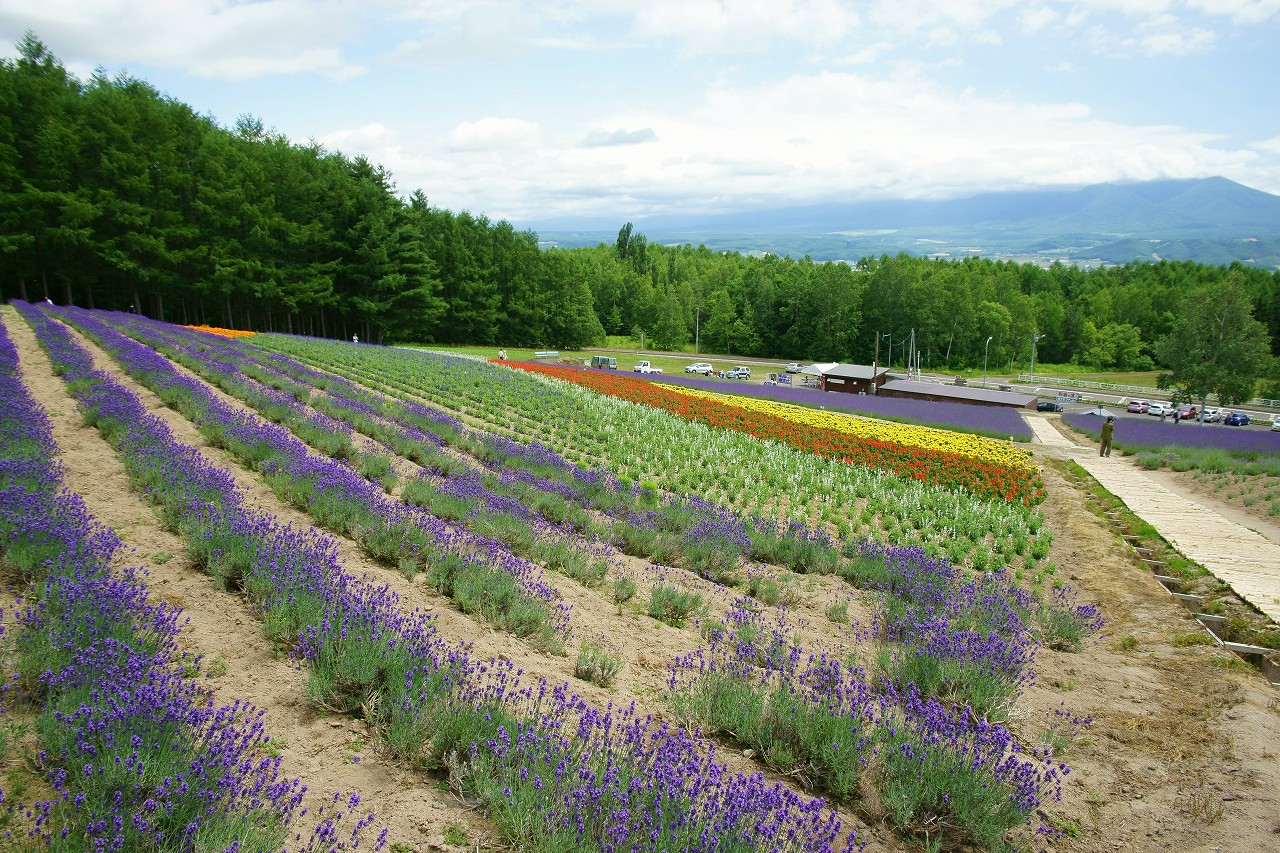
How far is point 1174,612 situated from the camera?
9.68 m

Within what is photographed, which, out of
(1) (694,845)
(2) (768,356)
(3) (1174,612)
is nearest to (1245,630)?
(3) (1174,612)

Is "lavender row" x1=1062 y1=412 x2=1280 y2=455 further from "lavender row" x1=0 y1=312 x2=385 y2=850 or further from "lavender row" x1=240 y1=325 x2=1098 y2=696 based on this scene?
"lavender row" x1=0 y1=312 x2=385 y2=850

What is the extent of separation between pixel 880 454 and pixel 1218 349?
59.2m

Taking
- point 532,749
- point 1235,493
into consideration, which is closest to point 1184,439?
point 1235,493

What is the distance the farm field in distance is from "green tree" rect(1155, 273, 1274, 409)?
5785 cm

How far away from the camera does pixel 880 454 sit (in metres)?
18.8

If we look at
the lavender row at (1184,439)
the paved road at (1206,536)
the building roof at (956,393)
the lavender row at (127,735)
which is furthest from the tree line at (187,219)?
the paved road at (1206,536)

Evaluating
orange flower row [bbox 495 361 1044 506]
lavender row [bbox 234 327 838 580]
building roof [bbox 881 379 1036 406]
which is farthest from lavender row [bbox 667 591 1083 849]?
building roof [bbox 881 379 1036 406]

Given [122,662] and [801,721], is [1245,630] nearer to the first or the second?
[801,721]

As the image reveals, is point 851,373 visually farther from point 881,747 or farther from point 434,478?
point 881,747

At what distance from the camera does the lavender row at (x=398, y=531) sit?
6625 mm

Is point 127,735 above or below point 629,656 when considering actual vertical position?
above

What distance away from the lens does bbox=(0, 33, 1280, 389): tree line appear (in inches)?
1654

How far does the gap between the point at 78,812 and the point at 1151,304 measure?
13685cm
